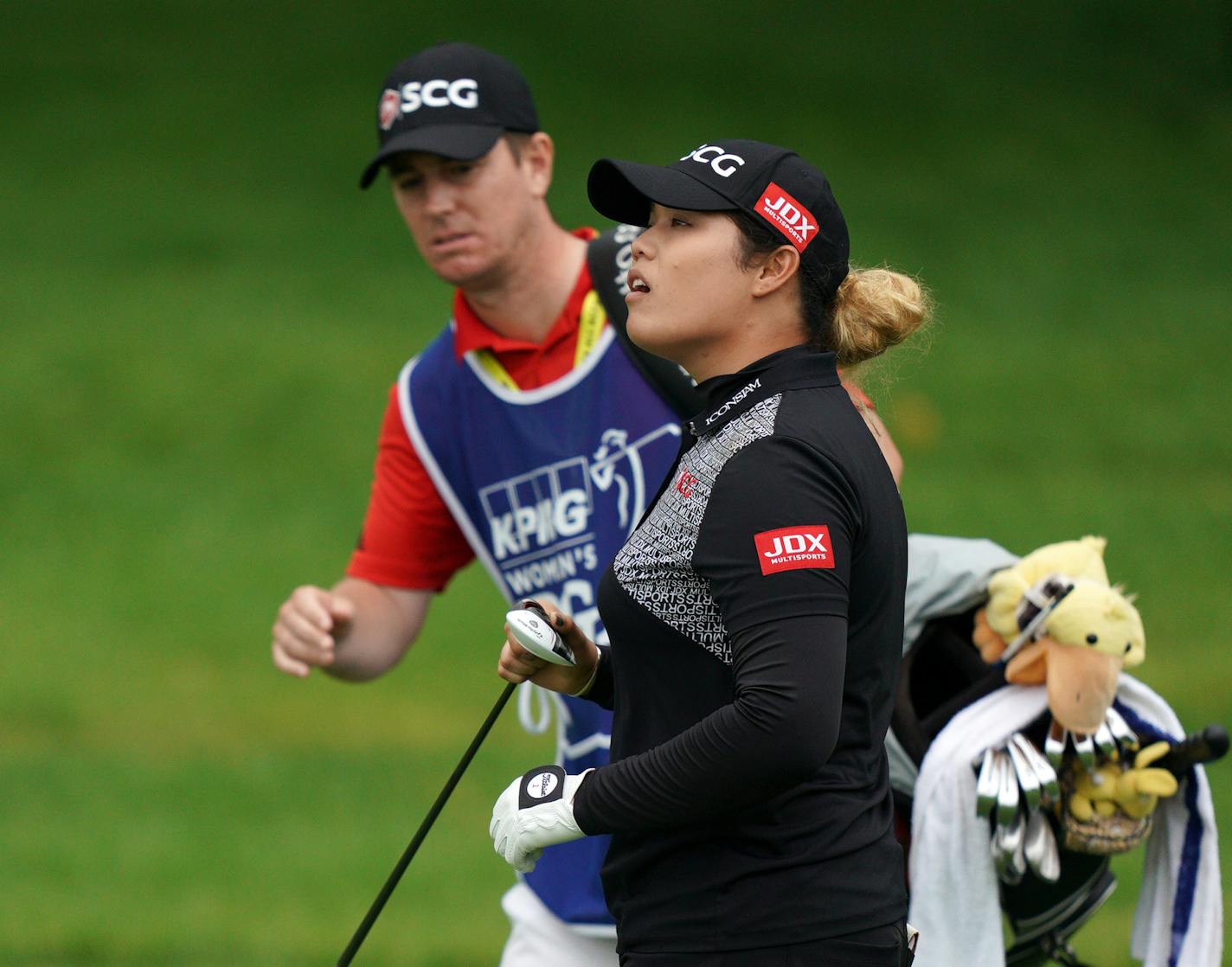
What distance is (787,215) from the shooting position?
2590 millimetres

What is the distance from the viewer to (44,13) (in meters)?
16.7

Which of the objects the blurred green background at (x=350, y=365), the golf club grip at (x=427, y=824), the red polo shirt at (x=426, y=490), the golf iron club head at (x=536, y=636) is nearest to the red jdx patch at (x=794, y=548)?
the golf iron club head at (x=536, y=636)

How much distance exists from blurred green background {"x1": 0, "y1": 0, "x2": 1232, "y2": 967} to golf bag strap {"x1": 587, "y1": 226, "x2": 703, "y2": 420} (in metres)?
1.07

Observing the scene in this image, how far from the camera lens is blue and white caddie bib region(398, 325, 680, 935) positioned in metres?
3.69

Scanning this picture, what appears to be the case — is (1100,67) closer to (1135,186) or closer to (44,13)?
(1135,186)

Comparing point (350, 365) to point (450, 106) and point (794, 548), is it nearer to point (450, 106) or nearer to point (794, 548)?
point (450, 106)

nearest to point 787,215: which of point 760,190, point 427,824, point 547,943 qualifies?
point 760,190

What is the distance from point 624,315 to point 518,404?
28cm

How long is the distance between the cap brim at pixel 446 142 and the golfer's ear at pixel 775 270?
1.28 metres

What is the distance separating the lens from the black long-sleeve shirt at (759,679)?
93.2 inches

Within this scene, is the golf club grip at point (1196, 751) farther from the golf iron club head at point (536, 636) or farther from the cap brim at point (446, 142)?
the cap brim at point (446, 142)

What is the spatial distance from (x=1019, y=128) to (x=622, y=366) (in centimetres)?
1328

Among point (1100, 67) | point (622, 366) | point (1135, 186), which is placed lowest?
point (622, 366)

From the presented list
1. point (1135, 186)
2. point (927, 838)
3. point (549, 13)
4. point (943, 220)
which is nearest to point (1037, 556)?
point (927, 838)
